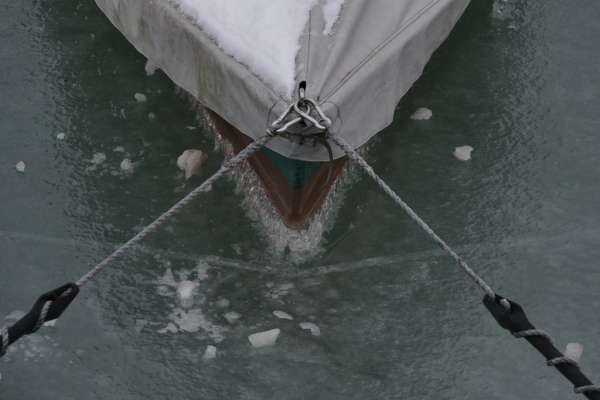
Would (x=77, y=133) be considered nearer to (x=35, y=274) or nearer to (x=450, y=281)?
(x=35, y=274)

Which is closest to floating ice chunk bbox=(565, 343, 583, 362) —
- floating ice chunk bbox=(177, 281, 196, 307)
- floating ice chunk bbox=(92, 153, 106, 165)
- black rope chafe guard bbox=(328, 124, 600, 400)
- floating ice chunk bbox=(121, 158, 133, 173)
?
black rope chafe guard bbox=(328, 124, 600, 400)

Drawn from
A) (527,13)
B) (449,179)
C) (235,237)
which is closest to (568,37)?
(527,13)

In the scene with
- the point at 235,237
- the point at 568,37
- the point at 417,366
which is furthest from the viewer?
the point at 568,37

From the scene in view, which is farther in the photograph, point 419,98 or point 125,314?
point 419,98

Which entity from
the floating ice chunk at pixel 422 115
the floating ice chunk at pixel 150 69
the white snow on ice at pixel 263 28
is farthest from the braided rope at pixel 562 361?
the floating ice chunk at pixel 150 69

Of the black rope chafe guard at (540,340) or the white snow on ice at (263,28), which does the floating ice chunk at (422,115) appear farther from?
the black rope chafe guard at (540,340)

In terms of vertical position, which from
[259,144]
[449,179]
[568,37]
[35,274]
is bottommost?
[35,274]
